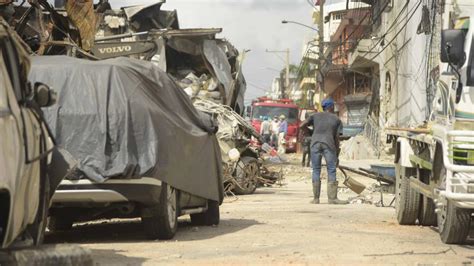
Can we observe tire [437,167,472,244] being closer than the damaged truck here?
Yes

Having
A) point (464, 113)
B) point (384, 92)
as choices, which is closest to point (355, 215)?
point (464, 113)

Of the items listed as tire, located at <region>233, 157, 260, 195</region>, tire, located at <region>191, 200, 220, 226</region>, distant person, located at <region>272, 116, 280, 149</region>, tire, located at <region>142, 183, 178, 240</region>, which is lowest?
distant person, located at <region>272, 116, 280, 149</region>

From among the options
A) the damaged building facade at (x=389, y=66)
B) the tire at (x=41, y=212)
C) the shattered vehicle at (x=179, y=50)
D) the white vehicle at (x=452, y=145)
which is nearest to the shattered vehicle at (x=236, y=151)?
the shattered vehicle at (x=179, y=50)

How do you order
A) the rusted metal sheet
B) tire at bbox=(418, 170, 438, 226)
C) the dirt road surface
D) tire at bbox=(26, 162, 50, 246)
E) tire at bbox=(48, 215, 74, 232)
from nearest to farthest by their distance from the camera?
tire at bbox=(26, 162, 50, 246) → the dirt road surface → tire at bbox=(48, 215, 74, 232) → tire at bbox=(418, 170, 438, 226) → the rusted metal sheet

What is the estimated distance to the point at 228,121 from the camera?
1881 centimetres

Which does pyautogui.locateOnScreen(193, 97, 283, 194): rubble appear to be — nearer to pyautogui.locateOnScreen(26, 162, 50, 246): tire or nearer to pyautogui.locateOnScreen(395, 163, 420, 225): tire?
pyautogui.locateOnScreen(395, 163, 420, 225): tire

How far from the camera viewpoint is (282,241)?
1002cm

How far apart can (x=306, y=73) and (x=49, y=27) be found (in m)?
71.1

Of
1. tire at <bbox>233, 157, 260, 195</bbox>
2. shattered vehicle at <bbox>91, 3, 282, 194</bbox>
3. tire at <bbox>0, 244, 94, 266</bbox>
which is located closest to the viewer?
tire at <bbox>0, 244, 94, 266</bbox>

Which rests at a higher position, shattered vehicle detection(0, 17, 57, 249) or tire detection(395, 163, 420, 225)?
shattered vehicle detection(0, 17, 57, 249)

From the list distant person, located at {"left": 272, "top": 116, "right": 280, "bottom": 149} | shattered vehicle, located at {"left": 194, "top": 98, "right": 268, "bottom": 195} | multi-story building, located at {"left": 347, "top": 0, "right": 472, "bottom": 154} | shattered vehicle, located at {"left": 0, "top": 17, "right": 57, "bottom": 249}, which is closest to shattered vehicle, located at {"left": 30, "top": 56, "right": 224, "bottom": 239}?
shattered vehicle, located at {"left": 0, "top": 17, "right": 57, "bottom": 249}

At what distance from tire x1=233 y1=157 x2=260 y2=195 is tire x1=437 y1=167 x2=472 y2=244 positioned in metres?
9.24

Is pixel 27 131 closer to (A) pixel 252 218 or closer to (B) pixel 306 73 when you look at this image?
(A) pixel 252 218

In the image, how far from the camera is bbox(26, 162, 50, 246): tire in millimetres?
6594
